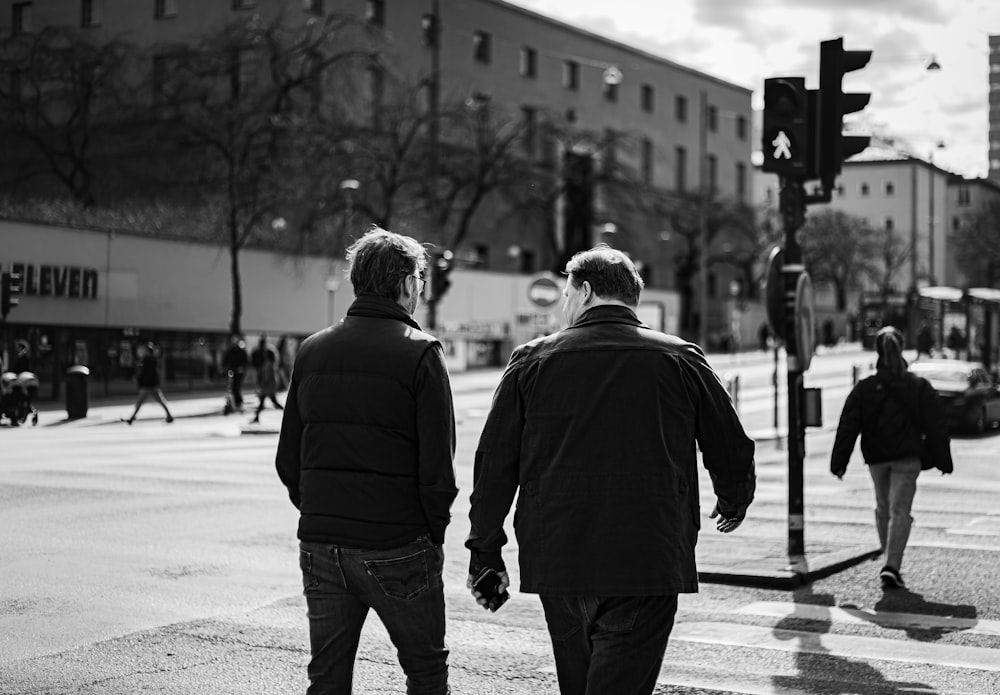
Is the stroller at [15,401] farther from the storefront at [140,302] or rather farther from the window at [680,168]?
the window at [680,168]

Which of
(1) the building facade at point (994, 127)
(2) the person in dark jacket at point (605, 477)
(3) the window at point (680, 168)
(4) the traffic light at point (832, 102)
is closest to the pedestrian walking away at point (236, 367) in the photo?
(1) the building facade at point (994, 127)

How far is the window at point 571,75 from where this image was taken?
243 ft

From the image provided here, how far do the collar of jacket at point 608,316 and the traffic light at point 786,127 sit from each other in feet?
20.0

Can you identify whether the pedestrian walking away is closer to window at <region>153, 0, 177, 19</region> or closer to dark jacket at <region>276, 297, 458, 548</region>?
window at <region>153, 0, 177, 19</region>

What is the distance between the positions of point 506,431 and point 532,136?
57.8 meters

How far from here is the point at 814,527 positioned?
13094mm

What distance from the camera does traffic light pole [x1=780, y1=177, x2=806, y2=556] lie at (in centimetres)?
1032

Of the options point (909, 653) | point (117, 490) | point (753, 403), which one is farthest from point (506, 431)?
point (753, 403)

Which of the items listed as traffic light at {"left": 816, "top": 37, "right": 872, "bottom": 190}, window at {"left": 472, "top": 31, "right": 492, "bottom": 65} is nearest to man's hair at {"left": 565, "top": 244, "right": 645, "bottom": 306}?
traffic light at {"left": 816, "top": 37, "right": 872, "bottom": 190}

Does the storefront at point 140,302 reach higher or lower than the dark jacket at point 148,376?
higher

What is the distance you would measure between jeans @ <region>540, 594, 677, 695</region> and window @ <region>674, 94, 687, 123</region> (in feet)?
270

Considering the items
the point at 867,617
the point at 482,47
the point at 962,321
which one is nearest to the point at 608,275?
the point at 867,617

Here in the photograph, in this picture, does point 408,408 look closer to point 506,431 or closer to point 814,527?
point 506,431

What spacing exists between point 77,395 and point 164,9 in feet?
89.1
